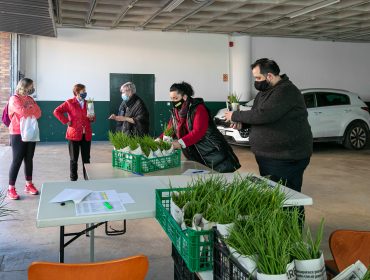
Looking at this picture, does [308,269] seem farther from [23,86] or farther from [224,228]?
[23,86]

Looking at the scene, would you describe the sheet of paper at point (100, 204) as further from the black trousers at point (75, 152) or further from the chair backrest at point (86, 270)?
the black trousers at point (75, 152)

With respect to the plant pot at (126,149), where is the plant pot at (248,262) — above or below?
below

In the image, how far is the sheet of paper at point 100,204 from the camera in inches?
79.8

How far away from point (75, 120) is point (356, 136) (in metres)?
7.44

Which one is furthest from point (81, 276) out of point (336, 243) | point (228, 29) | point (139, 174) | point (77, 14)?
point (228, 29)

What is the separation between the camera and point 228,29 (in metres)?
11.8

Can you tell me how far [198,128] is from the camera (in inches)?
147

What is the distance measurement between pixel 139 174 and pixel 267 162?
1.00 metres

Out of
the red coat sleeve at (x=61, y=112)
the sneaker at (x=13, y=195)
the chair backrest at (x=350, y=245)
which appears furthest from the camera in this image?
the red coat sleeve at (x=61, y=112)

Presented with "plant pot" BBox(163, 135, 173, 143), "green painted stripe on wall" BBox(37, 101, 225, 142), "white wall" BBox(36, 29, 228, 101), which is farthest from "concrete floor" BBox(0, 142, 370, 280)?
"white wall" BBox(36, 29, 228, 101)

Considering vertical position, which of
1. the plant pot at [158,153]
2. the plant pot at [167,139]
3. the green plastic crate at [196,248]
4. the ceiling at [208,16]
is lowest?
the green plastic crate at [196,248]

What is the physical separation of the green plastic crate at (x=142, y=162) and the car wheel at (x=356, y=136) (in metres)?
7.66

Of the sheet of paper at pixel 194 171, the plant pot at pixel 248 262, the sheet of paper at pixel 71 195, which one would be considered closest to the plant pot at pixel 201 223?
the plant pot at pixel 248 262

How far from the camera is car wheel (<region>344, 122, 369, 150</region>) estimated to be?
33.4 feet
